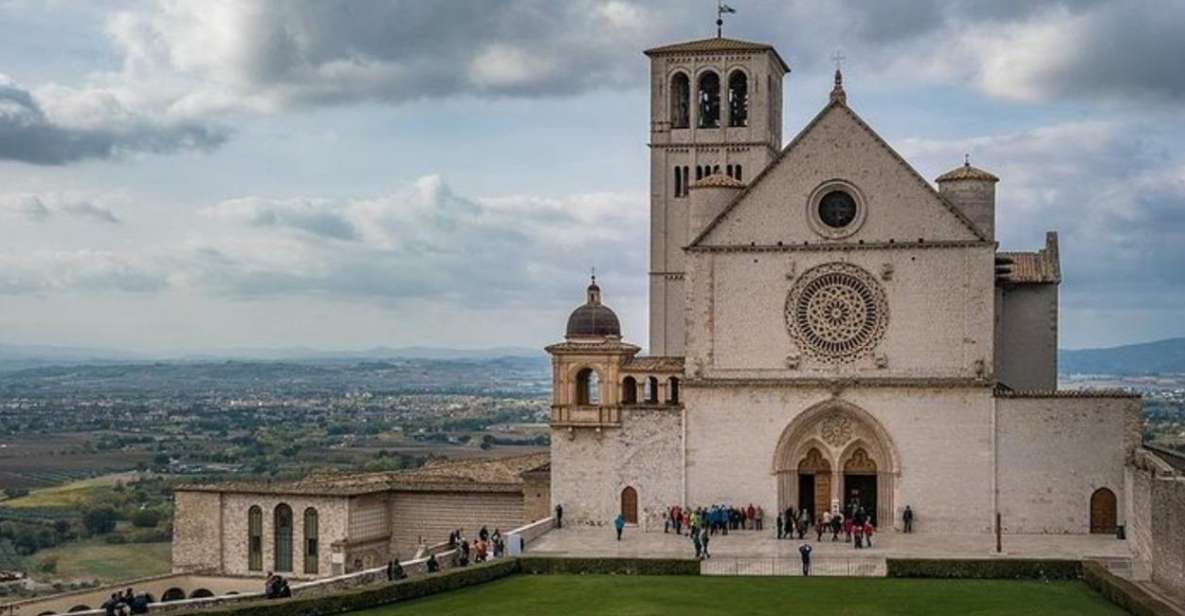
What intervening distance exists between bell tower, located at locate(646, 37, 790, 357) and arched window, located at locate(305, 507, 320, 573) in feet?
42.7

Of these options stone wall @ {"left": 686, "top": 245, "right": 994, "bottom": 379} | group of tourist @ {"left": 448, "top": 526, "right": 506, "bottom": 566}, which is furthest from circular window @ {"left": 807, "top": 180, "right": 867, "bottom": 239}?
group of tourist @ {"left": 448, "top": 526, "right": 506, "bottom": 566}

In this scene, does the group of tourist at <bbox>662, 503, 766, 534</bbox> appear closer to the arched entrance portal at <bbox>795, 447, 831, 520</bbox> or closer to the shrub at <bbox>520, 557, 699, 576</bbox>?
the arched entrance portal at <bbox>795, 447, 831, 520</bbox>

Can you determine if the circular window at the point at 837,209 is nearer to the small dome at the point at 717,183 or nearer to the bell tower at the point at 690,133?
the small dome at the point at 717,183

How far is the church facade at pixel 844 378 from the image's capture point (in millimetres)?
48344

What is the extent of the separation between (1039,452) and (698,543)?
10812mm

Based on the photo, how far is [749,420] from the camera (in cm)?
5038

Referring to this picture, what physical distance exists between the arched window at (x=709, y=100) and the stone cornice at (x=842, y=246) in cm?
949

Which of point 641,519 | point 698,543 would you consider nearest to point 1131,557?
point 698,543

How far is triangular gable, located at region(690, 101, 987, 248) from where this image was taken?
4909cm

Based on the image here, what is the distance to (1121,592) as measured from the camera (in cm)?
3578

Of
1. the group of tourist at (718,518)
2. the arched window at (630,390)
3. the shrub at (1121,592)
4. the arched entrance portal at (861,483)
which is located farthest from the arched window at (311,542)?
the shrub at (1121,592)

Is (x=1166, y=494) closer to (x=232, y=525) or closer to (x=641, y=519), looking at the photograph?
(x=641, y=519)

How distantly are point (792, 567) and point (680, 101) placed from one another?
21.1 metres

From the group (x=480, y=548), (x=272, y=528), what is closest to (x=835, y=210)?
(x=480, y=548)
